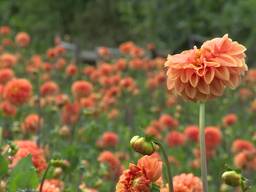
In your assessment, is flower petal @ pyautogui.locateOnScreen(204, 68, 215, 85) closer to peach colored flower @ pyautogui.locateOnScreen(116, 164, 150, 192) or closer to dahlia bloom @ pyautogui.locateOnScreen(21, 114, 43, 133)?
peach colored flower @ pyautogui.locateOnScreen(116, 164, 150, 192)

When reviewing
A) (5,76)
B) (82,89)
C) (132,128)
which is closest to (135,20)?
(132,128)

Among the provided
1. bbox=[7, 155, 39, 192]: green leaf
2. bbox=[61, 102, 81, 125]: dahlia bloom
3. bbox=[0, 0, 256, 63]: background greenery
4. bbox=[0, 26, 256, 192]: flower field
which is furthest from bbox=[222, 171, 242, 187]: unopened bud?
bbox=[0, 0, 256, 63]: background greenery

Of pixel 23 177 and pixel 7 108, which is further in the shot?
pixel 7 108

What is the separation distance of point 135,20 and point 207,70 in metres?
10.5

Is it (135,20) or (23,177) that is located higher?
(135,20)

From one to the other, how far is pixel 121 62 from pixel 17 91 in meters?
3.27

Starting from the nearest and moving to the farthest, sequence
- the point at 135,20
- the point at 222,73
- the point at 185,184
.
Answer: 1. the point at 222,73
2. the point at 185,184
3. the point at 135,20

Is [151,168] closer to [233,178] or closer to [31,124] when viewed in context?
[233,178]

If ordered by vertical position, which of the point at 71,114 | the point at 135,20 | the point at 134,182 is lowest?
the point at 134,182

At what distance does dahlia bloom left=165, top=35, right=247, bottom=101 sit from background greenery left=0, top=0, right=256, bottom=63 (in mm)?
8083

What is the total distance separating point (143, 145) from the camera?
1.85 m

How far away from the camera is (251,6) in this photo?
9.94m

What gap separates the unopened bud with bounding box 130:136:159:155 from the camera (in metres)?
1.85

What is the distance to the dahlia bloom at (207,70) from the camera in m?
1.84
